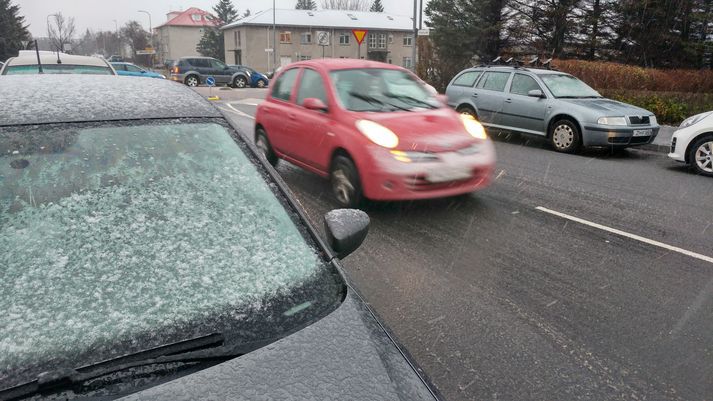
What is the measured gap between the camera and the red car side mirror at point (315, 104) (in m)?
6.27

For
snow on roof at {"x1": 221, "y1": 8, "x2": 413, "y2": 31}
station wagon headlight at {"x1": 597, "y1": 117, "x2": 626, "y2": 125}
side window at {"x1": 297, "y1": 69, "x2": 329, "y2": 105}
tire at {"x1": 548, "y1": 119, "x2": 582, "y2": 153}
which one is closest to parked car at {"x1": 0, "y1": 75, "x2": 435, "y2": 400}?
side window at {"x1": 297, "y1": 69, "x2": 329, "y2": 105}

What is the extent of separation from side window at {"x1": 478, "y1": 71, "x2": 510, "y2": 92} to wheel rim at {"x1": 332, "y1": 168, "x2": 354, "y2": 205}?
6970 millimetres

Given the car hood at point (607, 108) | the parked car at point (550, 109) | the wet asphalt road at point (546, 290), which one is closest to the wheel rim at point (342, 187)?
the wet asphalt road at point (546, 290)

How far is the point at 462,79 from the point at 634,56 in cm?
1529

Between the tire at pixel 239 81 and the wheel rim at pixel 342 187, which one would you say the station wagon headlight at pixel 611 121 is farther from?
the tire at pixel 239 81

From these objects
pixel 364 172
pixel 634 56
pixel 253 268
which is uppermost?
pixel 634 56

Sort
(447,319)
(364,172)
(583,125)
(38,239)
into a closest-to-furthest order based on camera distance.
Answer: (38,239), (447,319), (364,172), (583,125)

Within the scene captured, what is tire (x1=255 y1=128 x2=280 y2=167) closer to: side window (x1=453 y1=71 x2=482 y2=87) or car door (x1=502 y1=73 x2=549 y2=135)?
car door (x1=502 y1=73 x2=549 y2=135)

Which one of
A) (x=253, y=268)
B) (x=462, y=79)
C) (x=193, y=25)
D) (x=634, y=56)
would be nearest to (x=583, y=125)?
(x=462, y=79)

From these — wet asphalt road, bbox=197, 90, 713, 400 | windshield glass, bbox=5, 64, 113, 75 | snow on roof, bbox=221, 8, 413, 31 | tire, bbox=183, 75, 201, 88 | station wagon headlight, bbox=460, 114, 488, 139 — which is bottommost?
wet asphalt road, bbox=197, 90, 713, 400

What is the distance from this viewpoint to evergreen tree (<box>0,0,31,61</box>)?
1830 inches

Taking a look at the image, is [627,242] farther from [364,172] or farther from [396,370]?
[396,370]

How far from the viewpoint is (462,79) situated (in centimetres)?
1287

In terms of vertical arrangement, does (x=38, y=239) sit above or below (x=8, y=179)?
below
